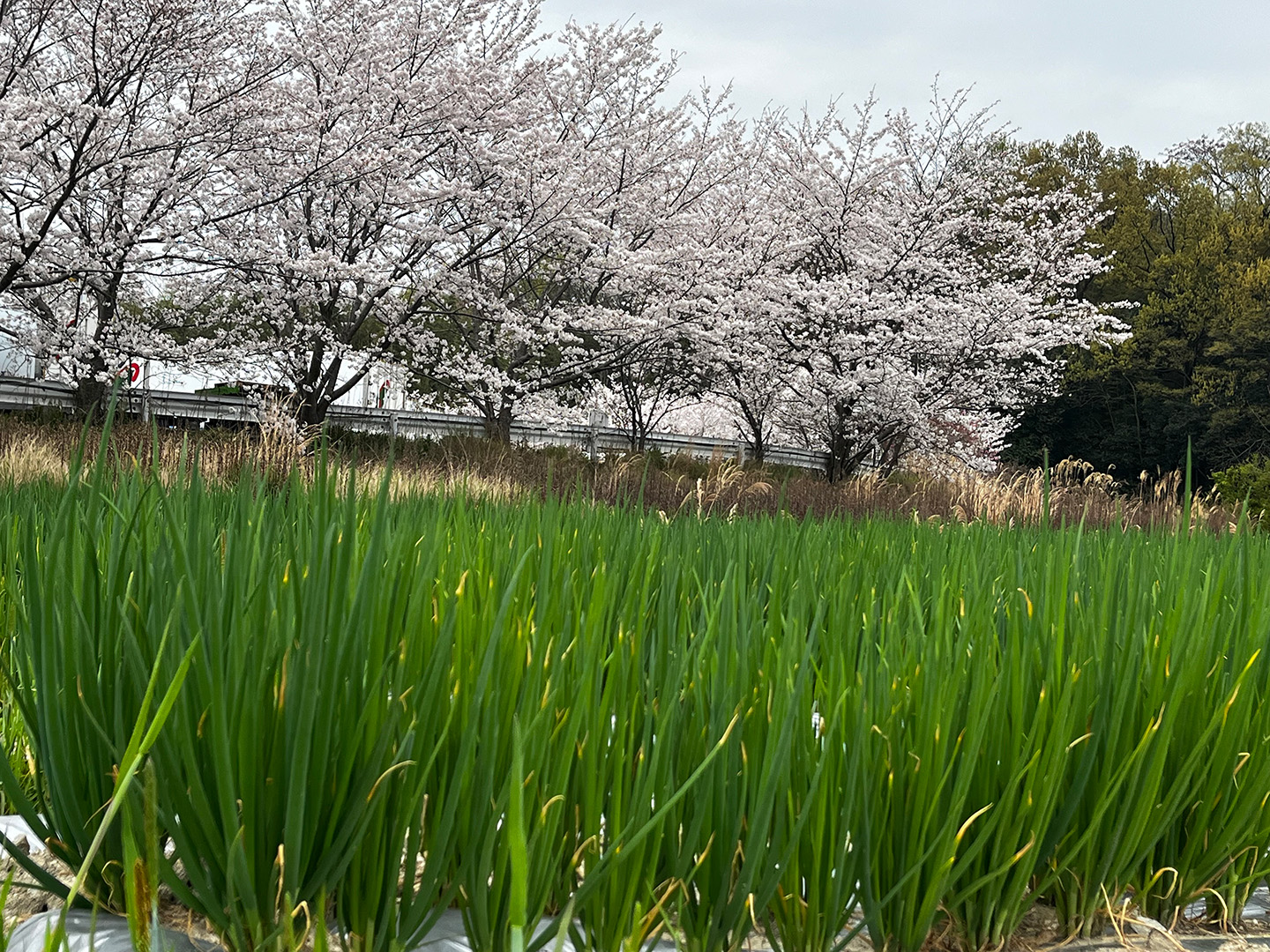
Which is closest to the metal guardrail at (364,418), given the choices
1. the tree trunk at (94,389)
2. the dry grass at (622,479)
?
→ the tree trunk at (94,389)

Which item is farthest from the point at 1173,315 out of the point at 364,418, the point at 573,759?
the point at 573,759

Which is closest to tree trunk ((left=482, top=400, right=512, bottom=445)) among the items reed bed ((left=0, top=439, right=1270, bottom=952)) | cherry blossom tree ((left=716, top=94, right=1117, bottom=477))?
cherry blossom tree ((left=716, top=94, right=1117, bottom=477))

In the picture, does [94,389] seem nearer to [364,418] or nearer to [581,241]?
[364,418]

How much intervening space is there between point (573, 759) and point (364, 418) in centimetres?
1745

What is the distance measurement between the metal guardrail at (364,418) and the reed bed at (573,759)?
38.6ft

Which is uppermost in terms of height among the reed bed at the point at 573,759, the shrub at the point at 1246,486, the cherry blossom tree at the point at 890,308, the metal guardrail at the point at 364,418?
the cherry blossom tree at the point at 890,308

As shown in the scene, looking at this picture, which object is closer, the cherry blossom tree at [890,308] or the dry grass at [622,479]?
the dry grass at [622,479]

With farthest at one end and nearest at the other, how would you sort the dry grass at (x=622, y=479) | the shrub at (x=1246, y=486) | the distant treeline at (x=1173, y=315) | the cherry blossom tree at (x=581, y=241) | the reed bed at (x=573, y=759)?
the distant treeline at (x=1173, y=315) < the cherry blossom tree at (x=581, y=241) < the shrub at (x=1246, y=486) < the dry grass at (x=622, y=479) < the reed bed at (x=573, y=759)

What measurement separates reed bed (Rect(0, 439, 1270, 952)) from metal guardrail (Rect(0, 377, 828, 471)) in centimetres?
1177

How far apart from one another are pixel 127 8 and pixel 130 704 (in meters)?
12.7

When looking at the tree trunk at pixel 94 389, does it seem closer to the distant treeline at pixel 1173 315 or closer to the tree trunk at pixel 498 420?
the tree trunk at pixel 498 420

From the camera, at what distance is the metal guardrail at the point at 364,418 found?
16047 millimetres

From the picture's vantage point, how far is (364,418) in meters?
17.9

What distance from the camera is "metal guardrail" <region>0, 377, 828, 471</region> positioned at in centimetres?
1605
